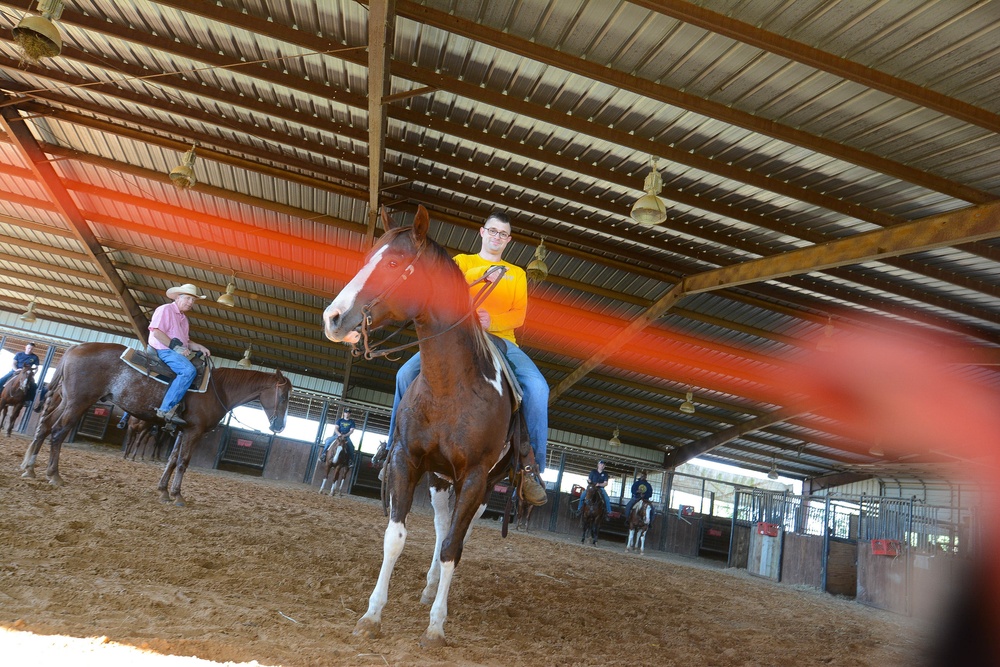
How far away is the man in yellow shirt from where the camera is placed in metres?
4.18

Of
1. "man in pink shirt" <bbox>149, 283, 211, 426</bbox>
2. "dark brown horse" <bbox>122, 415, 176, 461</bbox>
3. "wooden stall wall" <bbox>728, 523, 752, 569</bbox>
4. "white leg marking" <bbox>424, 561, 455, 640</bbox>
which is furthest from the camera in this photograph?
"wooden stall wall" <bbox>728, 523, 752, 569</bbox>

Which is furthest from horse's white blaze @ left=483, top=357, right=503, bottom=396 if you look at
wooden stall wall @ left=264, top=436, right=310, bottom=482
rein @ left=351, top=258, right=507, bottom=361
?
wooden stall wall @ left=264, top=436, right=310, bottom=482

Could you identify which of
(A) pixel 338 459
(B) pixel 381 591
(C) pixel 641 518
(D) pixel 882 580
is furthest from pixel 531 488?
(C) pixel 641 518

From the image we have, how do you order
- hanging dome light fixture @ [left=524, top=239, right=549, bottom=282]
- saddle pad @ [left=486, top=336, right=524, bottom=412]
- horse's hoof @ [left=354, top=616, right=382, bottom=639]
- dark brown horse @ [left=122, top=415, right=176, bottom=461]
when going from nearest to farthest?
horse's hoof @ [left=354, top=616, right=382, bottom=639]
saddle pad @ [left=486, top=336, right=524, bottom=412]
hanging dome light fixture @ [left=524, top=239, right=549, bottom=282]
dark brown horse @ [left=122, top=415, right=176, bottom=461]

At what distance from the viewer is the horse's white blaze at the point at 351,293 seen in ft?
10.3

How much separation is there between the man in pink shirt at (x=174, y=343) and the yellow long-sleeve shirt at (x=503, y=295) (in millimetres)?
4463

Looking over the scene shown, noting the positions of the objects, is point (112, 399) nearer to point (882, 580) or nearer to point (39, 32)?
point (39, 32)

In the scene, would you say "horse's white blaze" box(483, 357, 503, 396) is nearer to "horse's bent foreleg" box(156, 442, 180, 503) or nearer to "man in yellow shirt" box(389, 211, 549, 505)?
"man in yellow shirt" box(389, 211, 549, 505)

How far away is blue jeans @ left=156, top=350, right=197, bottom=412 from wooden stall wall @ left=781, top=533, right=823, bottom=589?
539 inches

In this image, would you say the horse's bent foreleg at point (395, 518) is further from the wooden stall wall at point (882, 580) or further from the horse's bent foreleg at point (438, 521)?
the wooden stall wall at point (882, 580)

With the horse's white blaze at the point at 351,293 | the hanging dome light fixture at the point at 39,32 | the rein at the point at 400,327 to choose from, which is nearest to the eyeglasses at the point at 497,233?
the rein at the point at 400,327

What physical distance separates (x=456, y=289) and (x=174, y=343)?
5306 millimetres

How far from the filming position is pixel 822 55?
608 centimetres

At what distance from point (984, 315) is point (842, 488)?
23983 mm
